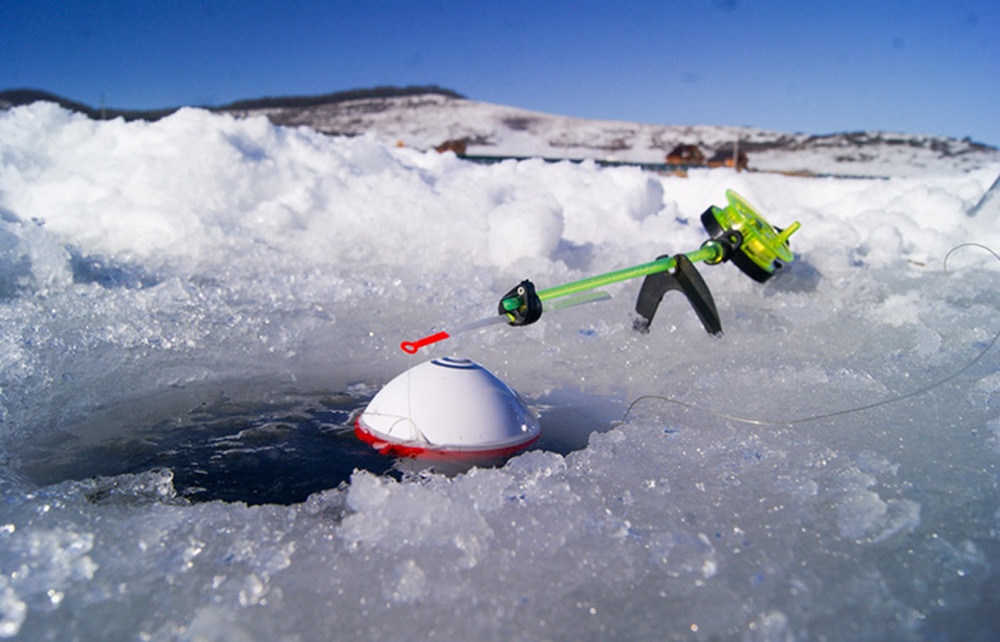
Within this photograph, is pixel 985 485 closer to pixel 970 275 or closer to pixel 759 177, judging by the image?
pixel 970 275

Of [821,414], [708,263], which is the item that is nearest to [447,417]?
[821,414]

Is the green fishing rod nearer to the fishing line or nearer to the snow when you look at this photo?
the snow

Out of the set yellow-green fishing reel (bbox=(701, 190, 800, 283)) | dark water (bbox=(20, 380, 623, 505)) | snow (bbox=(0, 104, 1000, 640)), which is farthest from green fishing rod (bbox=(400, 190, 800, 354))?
dark water (bbox=(20, 380, 623, 505))

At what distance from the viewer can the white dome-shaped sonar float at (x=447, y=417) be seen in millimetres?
1885

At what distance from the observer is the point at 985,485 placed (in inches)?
59.8

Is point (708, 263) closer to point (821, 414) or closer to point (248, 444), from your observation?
point (821, 414)

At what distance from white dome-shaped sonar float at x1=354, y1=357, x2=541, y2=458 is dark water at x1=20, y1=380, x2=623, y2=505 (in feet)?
0.12

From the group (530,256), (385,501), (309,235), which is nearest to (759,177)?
(530,256)

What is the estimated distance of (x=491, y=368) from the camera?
2648 millimetres

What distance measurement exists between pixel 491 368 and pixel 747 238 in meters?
1.10

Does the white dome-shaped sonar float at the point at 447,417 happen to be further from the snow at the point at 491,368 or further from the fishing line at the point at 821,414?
the fishing line at the point at 821,414

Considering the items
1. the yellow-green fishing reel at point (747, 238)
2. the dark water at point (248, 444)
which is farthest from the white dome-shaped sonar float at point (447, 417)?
the yellow-green fishing reel at point (747, 238)

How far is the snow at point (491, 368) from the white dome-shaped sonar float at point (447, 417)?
106 millimetres

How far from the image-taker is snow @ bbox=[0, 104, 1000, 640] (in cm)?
117
